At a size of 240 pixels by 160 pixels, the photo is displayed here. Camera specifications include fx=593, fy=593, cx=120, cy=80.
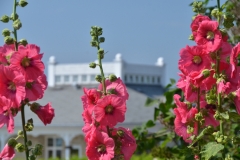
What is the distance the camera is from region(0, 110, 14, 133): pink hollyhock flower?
176 cm

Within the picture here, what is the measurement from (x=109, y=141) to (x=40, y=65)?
1.03 feet

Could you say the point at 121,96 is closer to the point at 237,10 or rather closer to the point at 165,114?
the point at 237,10

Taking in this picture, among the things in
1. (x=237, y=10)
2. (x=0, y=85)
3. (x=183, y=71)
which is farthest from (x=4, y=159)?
(x=237, y=10)

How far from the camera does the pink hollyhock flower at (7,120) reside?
1760 millimetres

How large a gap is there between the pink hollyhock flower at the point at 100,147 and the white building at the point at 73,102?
59.0 feet

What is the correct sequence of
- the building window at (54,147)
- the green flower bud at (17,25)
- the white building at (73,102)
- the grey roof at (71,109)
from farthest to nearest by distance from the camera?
1. the building window at (54,147)
2. the grey roof at (71,109)
3. the white building at (73,102)
4. the green flower bud at (17,25)

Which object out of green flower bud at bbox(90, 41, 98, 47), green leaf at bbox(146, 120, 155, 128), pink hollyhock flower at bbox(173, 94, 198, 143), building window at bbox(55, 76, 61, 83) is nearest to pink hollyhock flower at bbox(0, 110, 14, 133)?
green flower bud at bbox(90, 41, 98, 47)

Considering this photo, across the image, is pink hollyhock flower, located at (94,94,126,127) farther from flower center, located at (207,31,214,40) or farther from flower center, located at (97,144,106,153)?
flower center, located at (207,31,214,40)

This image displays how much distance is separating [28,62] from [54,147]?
89.3ft

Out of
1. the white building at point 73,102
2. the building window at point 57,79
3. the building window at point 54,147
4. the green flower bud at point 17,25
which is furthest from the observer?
the building window at point 57,79

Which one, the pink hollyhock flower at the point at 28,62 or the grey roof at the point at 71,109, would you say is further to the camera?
the grey roof at the point at 71,109

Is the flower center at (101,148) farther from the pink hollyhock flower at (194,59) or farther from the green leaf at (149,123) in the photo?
the green leaf at (149,123)

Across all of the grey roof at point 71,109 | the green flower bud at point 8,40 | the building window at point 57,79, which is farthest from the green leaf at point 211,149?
the building window at point 57,79

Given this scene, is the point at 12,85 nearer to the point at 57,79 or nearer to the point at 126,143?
the point at 126,143
